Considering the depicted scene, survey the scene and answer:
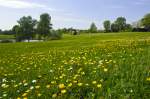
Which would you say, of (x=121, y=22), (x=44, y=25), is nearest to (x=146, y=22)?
(x=121, y=22)

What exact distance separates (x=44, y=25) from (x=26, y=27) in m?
6.82

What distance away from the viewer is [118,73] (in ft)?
21.5

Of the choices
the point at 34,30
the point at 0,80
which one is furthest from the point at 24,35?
the point at 0,80

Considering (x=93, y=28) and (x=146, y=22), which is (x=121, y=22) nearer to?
(x=93, y=28)

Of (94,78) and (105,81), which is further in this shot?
(94,78)

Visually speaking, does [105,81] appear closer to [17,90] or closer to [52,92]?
[52,92]

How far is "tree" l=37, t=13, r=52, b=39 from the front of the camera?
108 meters

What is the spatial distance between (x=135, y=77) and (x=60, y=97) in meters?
1.48

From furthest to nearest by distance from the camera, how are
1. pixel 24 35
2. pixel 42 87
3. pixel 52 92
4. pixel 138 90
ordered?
pixel 24 35, pixel 42 87, pixel 52 92, pixel 138 90

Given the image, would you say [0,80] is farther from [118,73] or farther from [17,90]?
[118,73]

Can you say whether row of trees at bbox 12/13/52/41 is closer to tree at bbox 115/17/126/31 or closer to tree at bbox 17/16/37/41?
tree at bbox 17/16/37/41

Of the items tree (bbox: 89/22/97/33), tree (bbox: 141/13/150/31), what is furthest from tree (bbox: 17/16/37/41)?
tree (bbox: 89/22/97/33)

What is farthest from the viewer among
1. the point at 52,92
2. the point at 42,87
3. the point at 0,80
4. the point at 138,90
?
the point at 0,80

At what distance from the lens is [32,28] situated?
112188 millimetres
